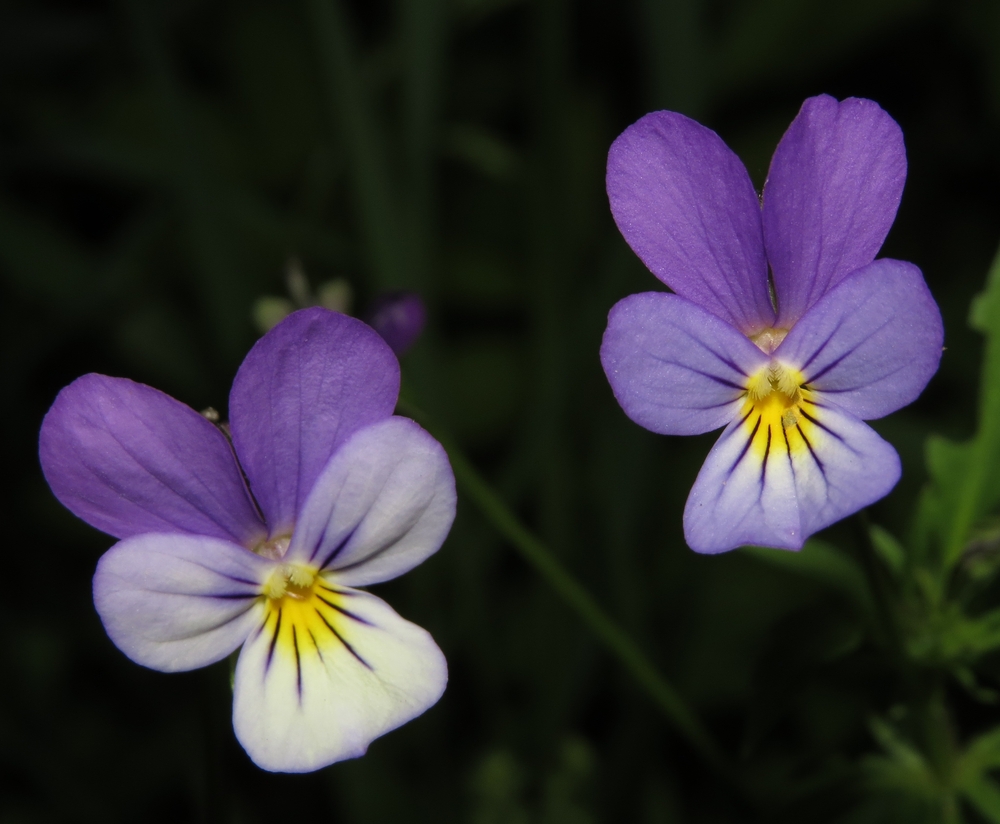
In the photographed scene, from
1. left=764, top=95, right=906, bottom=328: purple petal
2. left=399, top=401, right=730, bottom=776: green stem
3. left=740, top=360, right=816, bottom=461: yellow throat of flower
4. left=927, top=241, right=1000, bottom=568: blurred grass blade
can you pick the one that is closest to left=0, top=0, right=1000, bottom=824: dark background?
left=399, top=401, right=730, bottom=776: green stem

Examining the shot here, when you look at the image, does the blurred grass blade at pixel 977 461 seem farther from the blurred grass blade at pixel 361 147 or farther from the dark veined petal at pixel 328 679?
the blurred grass blade at pixel 361 147

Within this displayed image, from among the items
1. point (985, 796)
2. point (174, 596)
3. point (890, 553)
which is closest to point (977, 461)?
point (890, 553)

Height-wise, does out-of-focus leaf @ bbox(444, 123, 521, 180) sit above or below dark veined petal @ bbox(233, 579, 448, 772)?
above

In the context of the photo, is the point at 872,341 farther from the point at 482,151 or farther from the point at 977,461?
the point at 482,151

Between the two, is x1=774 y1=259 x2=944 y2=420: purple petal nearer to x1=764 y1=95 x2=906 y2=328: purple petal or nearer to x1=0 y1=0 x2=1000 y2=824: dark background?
x1=764 y1=95 x2=906 y2=328: purple petal

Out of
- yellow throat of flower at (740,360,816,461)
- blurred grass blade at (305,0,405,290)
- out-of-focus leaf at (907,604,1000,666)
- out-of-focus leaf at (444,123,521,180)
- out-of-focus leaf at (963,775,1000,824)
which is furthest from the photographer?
out-of-focus leaf at (444,123,521,180)

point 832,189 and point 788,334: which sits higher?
point 832,189
